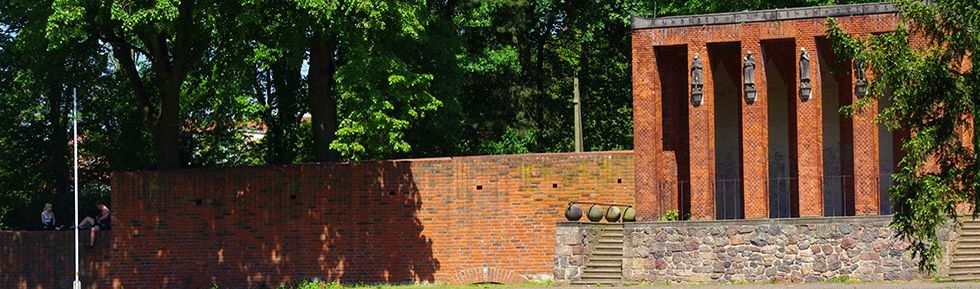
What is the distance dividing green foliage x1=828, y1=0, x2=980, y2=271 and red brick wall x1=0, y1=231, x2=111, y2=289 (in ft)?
73.7

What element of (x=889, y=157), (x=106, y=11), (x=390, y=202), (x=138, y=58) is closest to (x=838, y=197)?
(x=889, y=157)

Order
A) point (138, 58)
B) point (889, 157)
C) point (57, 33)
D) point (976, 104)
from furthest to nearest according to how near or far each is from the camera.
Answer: point (138, 58) < point (889, 157) < point (57, 33) < point (976, 104)

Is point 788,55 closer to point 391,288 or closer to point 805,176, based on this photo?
point 805,176

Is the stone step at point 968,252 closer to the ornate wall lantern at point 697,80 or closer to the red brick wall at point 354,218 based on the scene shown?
the ornate wall lantern at point 697,80

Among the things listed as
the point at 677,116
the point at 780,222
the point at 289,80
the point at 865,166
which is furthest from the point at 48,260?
the point at 865,166

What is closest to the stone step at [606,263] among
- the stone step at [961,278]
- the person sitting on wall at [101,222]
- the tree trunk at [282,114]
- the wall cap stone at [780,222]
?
Result: the wall cap stone at [780,222]

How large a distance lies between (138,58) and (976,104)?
30.0 metres

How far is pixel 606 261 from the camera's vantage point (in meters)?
34.8

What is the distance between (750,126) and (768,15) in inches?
87.4

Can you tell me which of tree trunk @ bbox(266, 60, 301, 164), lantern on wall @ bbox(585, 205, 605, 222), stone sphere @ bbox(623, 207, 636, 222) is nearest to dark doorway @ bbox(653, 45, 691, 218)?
stone sphere @ bbox(623, 207, 636, 222)

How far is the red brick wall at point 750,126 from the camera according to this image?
112ft

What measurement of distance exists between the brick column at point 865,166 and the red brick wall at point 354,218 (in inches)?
179

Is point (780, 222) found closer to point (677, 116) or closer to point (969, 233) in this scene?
point (969, 233)

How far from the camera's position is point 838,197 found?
118ft
